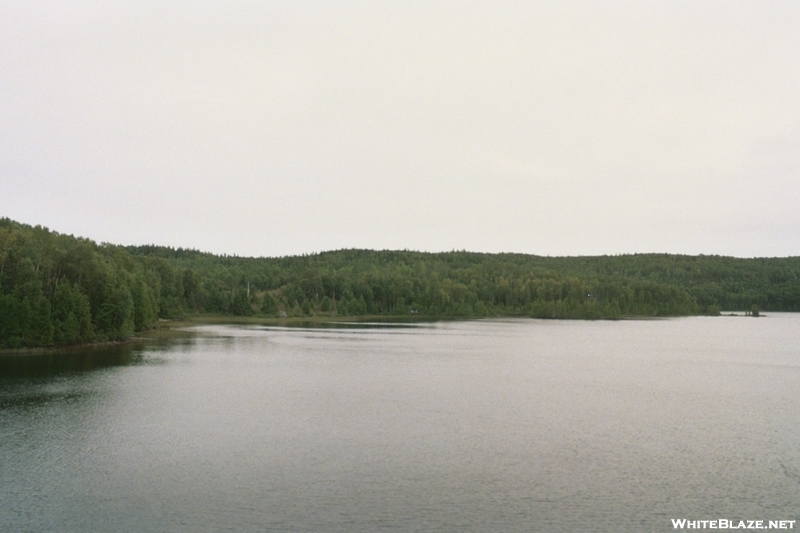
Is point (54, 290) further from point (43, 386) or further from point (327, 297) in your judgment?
point (327, 297)

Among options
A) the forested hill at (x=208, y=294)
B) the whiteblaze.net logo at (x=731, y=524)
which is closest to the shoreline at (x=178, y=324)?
the forested hill at (x=208, y=294)

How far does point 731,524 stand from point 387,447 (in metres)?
13.3

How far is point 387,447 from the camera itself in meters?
27.4

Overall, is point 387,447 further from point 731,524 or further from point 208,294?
point 208,294

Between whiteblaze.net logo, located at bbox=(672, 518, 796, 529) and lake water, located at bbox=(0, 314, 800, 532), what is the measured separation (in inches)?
18.6

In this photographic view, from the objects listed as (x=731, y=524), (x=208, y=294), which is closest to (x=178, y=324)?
(x=208, y=294)

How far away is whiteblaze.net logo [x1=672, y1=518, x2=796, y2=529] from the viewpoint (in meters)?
18.9

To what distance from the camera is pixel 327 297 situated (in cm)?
17362

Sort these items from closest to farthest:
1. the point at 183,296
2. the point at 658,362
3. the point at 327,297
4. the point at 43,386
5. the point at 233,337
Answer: the point at 43,386
the point at 658,362
the point at 233,337
the point at 183,296
the point at 327,297

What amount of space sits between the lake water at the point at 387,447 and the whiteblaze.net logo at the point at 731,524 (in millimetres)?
472

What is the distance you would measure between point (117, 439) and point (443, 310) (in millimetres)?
152037

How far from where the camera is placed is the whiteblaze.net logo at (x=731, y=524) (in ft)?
62.1

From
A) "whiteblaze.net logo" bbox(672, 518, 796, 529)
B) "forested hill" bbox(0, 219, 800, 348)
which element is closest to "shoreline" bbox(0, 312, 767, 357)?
"forested hill" bbox(0, 219, 800, 348)

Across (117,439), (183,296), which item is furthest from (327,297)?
(117,439)
